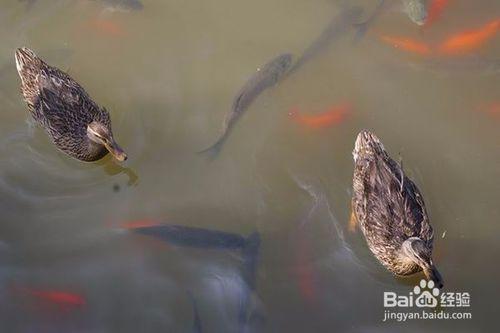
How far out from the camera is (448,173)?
607cm

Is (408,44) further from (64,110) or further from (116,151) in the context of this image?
(64,110)

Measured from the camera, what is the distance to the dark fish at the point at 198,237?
5.69 metres

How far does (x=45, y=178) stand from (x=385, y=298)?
352 centimetres

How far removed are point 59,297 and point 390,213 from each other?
3.07 meters

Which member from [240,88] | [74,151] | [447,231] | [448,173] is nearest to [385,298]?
[447,231]

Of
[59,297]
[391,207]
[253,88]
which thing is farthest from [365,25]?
[59,297]

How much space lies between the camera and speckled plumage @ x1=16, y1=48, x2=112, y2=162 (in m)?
6.00

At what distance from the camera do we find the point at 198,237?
5.70 m

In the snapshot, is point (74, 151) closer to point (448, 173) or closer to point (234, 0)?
point (234, 0)

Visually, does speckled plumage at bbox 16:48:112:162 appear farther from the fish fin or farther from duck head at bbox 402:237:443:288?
duck head at bbox 402:237:443:288

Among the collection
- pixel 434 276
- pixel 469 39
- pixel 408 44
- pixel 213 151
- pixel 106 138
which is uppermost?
pixel 469 39

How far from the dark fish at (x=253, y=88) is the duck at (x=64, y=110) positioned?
1.07 m

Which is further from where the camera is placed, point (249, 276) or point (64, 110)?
point (64, 110)

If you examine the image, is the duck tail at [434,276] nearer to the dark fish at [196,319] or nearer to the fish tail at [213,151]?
the dark fish at [196,319]
